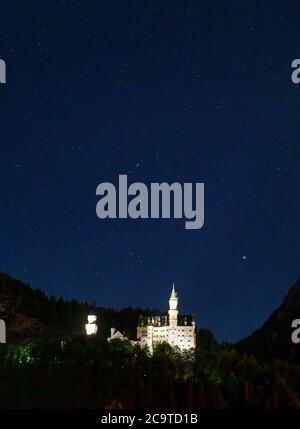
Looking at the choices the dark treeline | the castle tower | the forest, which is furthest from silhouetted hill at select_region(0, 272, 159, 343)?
the dark treeline

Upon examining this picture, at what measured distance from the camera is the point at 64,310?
357ft

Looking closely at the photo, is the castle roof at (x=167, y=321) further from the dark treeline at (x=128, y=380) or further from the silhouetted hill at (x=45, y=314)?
the silhouetted hill at (x=45, y=314)

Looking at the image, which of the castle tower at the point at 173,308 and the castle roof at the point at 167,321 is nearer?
the castle roof at the point at 167,321

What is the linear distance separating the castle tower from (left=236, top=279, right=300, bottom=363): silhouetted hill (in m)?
29.6

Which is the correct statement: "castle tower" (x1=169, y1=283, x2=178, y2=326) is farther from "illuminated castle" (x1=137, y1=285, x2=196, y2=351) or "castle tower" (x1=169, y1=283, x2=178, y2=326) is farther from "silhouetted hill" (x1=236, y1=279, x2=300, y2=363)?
"silhouetted hill" (x1=236, y1=279, x2=300, y2=363)

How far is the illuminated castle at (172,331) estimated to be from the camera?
77.4 m

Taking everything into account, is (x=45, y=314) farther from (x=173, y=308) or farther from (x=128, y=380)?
(x=128, y=380)

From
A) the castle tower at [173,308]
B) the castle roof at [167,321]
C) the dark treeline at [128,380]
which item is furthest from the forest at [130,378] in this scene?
the castle tower at [173,308]

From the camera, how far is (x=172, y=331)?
77.6 meters

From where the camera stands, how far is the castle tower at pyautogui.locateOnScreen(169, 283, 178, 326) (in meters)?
78.2
